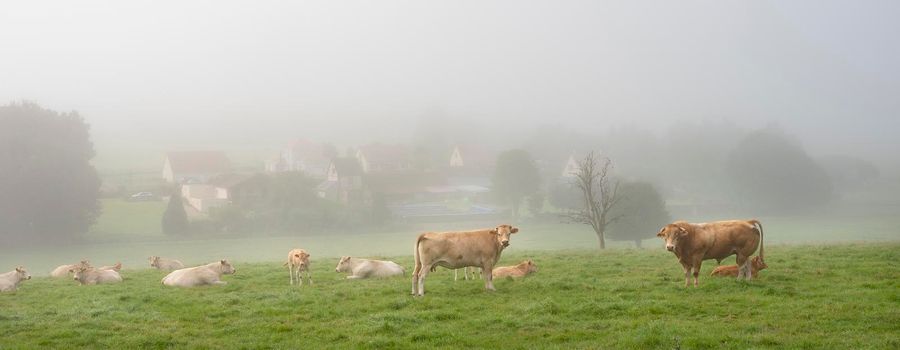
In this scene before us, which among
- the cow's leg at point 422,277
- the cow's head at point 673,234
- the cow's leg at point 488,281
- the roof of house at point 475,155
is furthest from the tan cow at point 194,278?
the roof of house at point 475,155

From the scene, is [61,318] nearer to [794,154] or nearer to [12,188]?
[12,188]

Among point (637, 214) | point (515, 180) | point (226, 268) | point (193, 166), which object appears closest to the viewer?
point (226, 268)

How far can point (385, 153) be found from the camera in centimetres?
9025

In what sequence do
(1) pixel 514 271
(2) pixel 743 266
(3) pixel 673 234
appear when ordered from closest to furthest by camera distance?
(3) pixel 673 234
(2) pixel 743 266
(1) pixel 514 271

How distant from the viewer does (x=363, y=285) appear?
17547 mm

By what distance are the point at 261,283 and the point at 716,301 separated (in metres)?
12.2

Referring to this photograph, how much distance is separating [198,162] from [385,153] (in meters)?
23.1

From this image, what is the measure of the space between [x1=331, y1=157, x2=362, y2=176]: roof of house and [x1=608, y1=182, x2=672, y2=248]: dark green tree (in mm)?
34700

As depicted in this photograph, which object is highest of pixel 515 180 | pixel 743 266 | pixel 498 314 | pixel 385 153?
pixel 385 153

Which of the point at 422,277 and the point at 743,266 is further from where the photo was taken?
the point at 743,266

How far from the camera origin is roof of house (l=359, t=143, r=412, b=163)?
8806cm

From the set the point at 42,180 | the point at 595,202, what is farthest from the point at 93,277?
the point at 42,180

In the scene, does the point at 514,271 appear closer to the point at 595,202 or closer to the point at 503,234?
the point at 503,234

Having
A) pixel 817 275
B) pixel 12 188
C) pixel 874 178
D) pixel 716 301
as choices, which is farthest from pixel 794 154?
pixel 12 188
